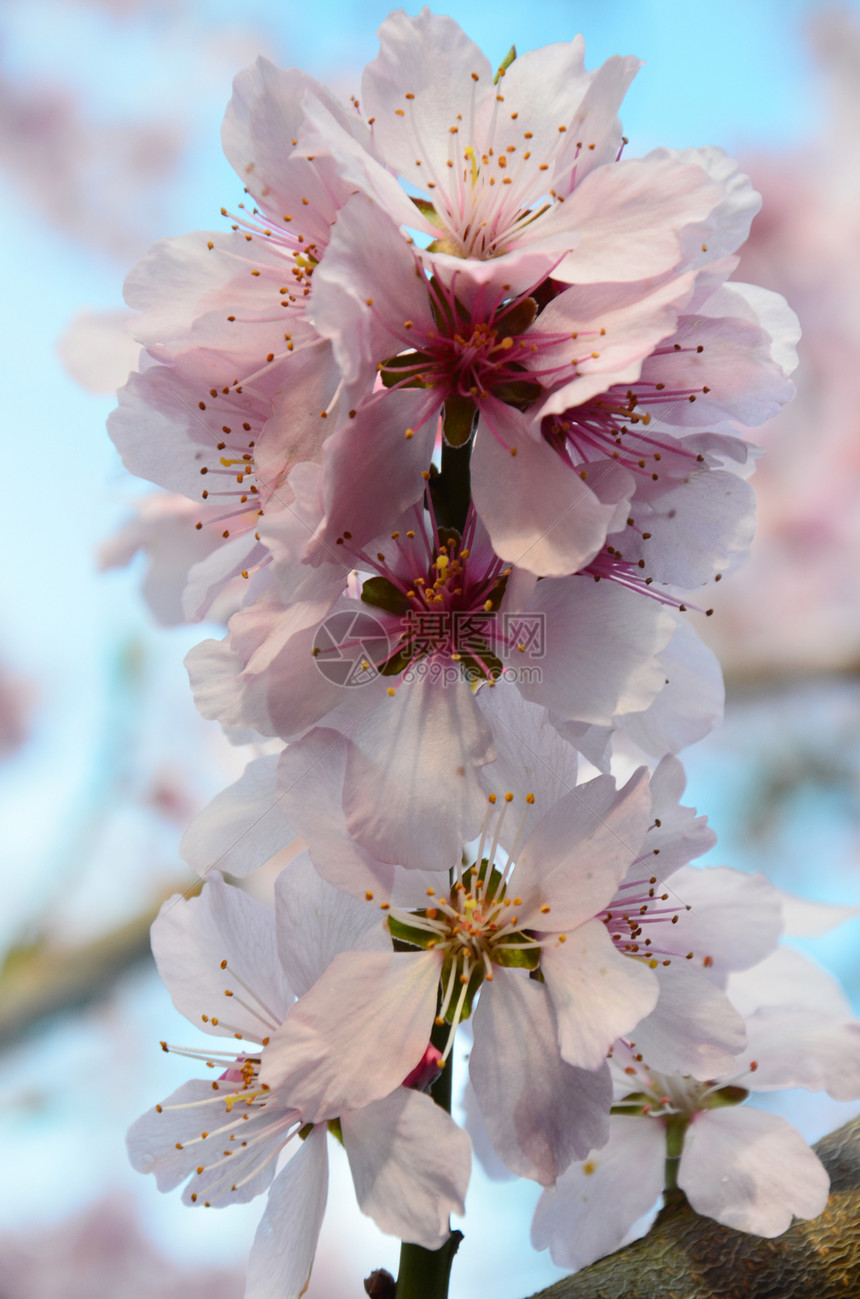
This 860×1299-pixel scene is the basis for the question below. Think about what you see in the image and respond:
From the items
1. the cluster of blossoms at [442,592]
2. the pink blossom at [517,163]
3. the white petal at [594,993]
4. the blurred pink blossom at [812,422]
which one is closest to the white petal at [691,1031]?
the cluster of blossoms at [442,592]

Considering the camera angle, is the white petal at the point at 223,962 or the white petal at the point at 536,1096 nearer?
the white petal at the point at 536,1096

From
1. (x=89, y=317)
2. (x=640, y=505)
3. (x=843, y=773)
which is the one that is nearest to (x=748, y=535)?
(x=640, y=505)

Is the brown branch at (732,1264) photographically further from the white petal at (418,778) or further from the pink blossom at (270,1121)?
the white petal at (418,778)

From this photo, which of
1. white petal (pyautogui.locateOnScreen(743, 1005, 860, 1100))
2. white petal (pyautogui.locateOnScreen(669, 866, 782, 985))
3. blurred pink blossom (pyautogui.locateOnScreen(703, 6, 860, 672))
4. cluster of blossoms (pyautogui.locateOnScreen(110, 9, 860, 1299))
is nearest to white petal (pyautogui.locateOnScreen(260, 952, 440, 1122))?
cluster of blossoms (pyautogui.locateOnScreen(110, 9, 860, 1299))

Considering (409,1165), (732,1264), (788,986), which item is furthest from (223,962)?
(788,986)

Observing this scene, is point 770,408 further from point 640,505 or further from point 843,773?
point 843,773

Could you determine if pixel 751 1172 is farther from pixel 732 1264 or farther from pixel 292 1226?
pixel 292 1226
